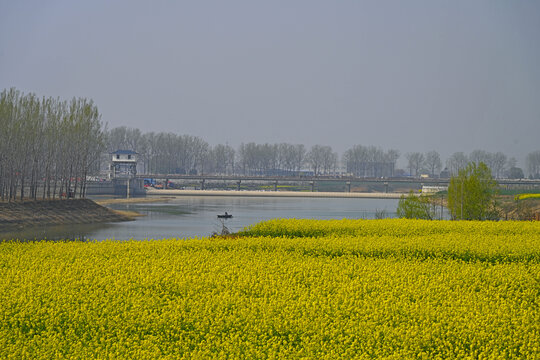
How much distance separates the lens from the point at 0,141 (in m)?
51.5

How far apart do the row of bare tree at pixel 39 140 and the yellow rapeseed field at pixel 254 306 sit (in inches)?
1525

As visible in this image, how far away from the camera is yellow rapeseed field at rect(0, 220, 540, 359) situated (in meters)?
8.41

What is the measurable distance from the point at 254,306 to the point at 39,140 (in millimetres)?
49880

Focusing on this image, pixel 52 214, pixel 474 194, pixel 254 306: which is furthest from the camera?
pixel 52 214

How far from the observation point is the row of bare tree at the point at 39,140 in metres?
52.1

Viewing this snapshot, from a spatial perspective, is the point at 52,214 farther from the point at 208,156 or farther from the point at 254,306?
the point at 208,156

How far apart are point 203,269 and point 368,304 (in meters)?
4.02

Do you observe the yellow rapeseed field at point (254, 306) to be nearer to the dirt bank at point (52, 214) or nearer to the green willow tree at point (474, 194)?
the green willow tree at point (474, 194)

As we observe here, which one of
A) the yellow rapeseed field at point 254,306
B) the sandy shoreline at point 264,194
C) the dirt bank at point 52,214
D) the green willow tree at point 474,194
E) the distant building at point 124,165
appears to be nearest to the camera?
the yellow rapeseed field at point 254,306

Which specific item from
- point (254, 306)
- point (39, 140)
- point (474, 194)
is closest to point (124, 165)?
point (39, 140)

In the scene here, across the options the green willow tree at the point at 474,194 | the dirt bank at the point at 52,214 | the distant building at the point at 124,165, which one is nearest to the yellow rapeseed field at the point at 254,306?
the green willow tree at the point at 474,194

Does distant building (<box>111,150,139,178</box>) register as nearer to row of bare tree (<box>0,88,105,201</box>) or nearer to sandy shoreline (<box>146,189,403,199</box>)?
sandy shoreline (<box>146,189,403,199</box>)

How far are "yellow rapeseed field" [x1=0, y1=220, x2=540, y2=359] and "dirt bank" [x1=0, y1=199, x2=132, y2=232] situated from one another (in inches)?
1271

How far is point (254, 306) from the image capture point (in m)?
9.76
